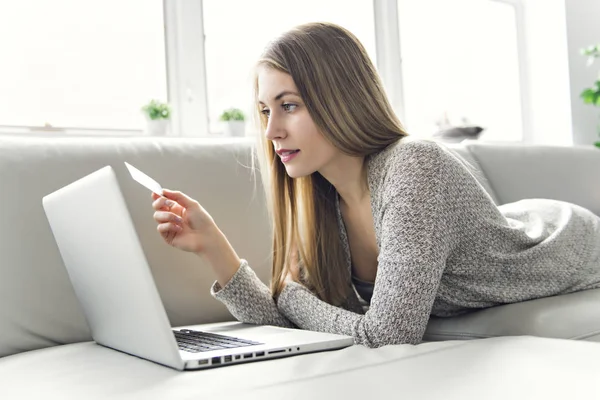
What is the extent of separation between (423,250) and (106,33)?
1639 millimetres

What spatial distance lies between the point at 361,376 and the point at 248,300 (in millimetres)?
596

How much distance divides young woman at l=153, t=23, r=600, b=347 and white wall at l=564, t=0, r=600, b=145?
2421 millimetres

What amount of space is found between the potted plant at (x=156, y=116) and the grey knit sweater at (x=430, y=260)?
102 cm

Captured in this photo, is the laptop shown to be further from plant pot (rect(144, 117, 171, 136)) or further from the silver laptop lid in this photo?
plant pot (rect(144, 117, 171, 136))

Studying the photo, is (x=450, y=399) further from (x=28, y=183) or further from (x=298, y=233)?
(x=28, y=183)

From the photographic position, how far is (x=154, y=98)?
2439 mm

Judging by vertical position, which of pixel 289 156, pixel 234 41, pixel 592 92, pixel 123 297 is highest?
pixel 234 41

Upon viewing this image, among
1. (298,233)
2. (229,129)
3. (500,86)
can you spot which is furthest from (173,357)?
(500,86)

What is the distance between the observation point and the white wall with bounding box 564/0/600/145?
376 cm

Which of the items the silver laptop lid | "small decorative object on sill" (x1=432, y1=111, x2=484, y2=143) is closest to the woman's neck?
the silver laptop lid

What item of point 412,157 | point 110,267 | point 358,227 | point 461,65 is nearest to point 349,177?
point 358,227

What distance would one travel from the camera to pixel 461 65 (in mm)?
3674

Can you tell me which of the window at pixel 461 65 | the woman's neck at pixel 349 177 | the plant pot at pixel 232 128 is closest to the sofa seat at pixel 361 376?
the woman's neck at pixel 349 177

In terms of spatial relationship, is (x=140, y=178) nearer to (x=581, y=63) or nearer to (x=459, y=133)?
(x=459, y=133)
